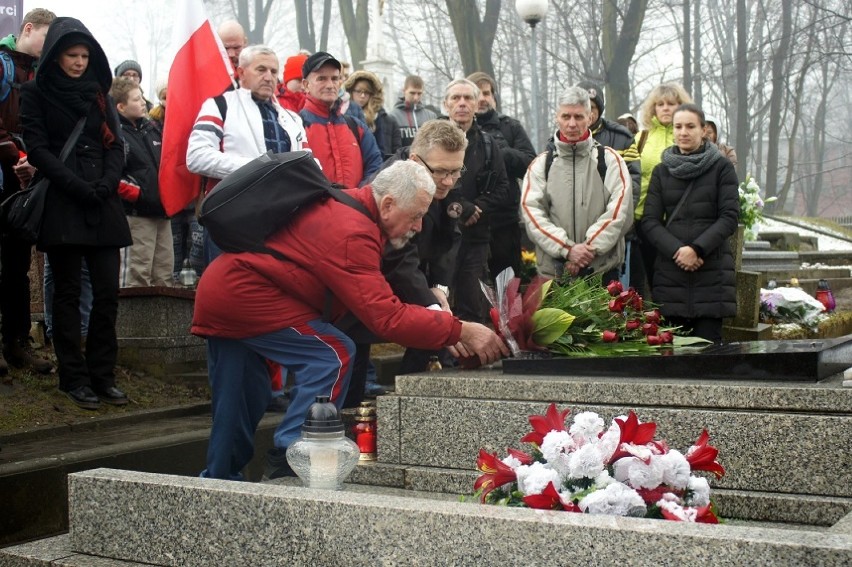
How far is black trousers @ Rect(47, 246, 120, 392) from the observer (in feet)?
21.6

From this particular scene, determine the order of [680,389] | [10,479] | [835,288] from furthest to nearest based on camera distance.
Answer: [835,288] < [10,479] < [680,389]

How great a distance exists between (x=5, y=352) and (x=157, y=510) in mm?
3974

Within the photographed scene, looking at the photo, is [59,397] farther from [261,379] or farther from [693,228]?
[693,228]

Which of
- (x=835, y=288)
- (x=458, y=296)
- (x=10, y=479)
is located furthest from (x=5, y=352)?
(x=835, y=288)

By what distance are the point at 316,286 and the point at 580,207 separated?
276 cm

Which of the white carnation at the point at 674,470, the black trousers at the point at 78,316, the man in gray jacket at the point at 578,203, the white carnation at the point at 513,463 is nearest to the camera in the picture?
the white carnation at the point at 674,470

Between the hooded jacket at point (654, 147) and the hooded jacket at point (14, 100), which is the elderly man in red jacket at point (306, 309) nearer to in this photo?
the hooded jacket at point (14, 100)

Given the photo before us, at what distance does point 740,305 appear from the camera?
32.7 ft

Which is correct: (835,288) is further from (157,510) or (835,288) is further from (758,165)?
(758,165)

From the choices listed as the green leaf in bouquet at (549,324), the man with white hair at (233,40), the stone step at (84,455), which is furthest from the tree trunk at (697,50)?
the green leaf in bouquet at (549,324)

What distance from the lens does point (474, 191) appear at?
7781 millimetres

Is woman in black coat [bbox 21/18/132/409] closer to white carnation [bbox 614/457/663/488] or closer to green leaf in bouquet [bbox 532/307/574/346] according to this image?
green leaf in bouquet [bbox 532/307/574/346]

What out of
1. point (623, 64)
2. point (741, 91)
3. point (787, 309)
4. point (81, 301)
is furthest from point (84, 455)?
point (741, 91)

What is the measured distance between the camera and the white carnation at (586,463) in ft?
10.7
